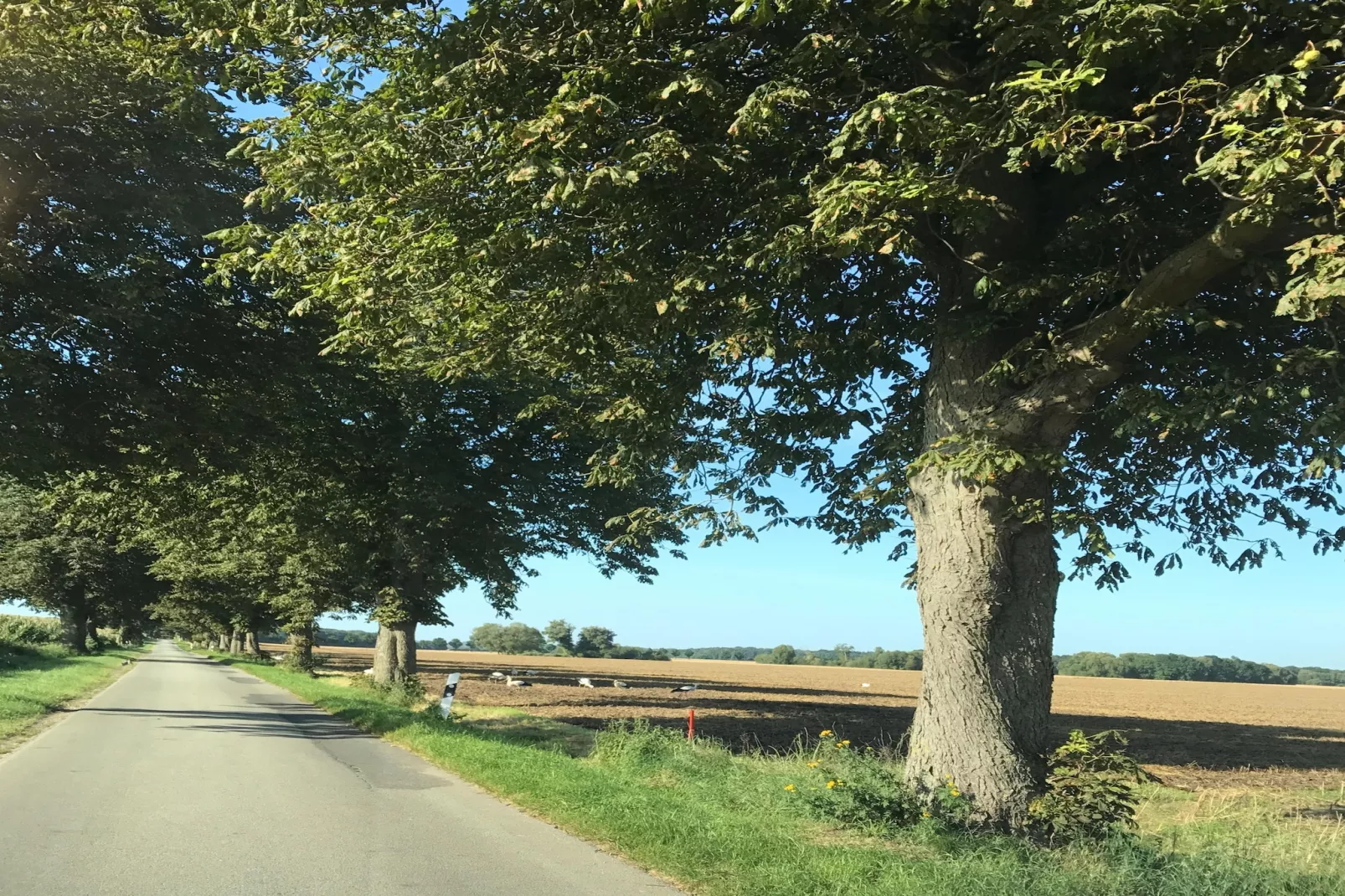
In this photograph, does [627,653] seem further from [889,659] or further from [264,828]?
[264,828]

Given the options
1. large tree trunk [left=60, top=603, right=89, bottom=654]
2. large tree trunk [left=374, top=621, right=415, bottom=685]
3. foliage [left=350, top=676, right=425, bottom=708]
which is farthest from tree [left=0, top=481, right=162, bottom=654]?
foliage [left=350, top=676, right=425, bottom=708]

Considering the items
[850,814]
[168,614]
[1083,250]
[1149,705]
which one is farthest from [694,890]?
[168,614]

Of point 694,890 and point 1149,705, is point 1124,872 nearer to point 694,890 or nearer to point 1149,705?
point 694,890

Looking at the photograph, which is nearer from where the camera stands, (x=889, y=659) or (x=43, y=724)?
(x=43, y=724)

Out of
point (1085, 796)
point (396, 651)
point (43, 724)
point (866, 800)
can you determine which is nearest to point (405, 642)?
point (396, 651)

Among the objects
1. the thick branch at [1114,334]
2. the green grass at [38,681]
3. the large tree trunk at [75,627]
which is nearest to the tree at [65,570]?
the large tree trunk at [75,627]

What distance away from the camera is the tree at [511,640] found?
151 m

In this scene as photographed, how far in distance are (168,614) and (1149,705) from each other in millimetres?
61991

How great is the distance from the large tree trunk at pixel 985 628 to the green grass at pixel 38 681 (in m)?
12.1

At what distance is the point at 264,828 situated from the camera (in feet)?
25.0

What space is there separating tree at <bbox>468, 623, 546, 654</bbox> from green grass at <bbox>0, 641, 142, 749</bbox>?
10533cm

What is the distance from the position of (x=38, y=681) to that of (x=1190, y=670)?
144514 millimetres

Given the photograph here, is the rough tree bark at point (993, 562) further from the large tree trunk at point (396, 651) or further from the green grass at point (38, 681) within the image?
the large tree trunk at point (396, 651)

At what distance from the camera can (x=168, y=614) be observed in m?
67.1
